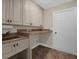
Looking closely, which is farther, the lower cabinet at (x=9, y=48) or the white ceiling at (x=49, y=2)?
the white ceiling at (x=49, y=2)

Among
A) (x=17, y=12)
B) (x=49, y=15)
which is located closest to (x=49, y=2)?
Answer: (x=49, y=15)

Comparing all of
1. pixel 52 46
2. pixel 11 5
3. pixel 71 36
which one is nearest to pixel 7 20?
pixel 11 5

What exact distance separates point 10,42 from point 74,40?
278 cm

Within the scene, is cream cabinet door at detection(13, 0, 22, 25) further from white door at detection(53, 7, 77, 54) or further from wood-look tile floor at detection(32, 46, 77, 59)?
white door at detection(53, 7, 77, 54)

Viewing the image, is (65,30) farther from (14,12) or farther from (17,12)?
(14,12)

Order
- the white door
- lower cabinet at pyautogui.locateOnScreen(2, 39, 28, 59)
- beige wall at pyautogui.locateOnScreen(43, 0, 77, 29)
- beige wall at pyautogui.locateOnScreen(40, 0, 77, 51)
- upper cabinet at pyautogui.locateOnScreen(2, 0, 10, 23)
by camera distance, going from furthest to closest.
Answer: beige wall at pyautogui.locateOnScreen(40, 0, 77, 51) → beige wall at pyautogui.locateOnScreen(43, 0, 77, 29) → the white door → upper cabinet at pyautogui.locateOnScreen(2, 0, 10, 23) → lower cabinet at pyautogui.locateOnScreen(2, 39, 28, 59)

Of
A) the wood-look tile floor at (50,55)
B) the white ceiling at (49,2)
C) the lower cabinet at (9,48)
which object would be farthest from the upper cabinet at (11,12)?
the white ceiling at (49,2)

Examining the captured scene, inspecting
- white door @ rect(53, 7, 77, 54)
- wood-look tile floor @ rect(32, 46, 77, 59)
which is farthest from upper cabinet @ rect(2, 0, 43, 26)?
white door @ rect(53, 7, 77, 54)

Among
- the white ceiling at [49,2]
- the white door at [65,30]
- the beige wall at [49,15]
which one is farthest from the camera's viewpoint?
the beige wall at [49,15]

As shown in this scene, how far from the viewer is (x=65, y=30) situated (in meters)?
3.88

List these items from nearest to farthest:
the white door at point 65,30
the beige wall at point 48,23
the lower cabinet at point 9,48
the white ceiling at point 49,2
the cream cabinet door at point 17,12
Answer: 1. the lower cabinet at point 9,48
2. the cream cabinet door at point 17,12
3. the white door at point 65,30
4. the white ceiling at point 49,2
5. the beige wall at point 48,23

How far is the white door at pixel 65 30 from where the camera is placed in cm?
358

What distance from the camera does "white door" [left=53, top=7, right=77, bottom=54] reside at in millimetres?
3584

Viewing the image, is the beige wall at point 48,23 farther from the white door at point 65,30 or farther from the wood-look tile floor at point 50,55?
the wood-look tile floor at point 50,55
